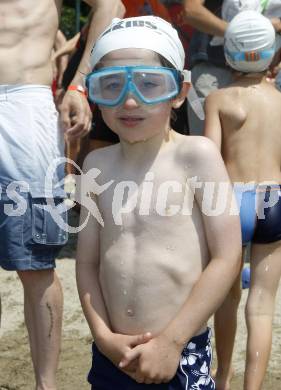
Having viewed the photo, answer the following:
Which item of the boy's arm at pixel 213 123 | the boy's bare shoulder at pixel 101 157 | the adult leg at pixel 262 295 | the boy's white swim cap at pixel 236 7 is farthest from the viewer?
the boy's white swim cap at pixel 236 7

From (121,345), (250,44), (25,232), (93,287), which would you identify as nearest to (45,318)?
(25,232)

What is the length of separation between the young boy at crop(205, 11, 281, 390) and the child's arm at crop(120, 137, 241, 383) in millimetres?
989

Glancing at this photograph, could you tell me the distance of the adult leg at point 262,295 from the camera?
10.9ft

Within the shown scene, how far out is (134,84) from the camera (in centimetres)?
238

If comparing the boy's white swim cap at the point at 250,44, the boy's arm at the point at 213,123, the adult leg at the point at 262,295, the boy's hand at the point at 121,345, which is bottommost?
the adult leg at the point at 262,295

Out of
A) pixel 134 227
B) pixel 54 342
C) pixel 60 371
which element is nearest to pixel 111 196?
pixel 134 227

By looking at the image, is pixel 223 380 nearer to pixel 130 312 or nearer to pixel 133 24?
pixel 130 312

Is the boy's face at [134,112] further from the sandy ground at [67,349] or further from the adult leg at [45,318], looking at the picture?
the sandy ground at [67,349]

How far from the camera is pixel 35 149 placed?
3.12m

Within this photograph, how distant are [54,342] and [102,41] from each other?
134cm

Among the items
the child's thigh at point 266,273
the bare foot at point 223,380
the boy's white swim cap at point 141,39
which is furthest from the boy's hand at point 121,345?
the bare foot at point 223,380

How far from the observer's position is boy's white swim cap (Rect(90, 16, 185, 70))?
2402mm

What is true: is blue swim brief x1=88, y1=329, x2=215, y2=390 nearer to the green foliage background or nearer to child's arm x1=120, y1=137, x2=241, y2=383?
child's arm x1=120, y1=137, x2=241, y2=383

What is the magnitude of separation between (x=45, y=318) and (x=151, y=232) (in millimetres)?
893
